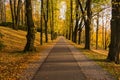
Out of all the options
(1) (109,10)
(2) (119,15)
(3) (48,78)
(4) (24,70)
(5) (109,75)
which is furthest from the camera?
(1) (109,10)

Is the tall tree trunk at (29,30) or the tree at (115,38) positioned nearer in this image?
the tree at (115,38)

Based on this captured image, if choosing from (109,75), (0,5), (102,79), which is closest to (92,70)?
(109,75)

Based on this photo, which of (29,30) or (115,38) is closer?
(115,38)

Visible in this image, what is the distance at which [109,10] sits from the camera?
838 inches

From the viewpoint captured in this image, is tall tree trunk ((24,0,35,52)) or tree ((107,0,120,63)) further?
tall tree trunk ((24,0,35,52))

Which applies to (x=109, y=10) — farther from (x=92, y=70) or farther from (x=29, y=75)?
(x=29, y=75)

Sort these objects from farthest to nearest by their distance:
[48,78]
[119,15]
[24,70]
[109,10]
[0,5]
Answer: [0,5]
[109,10]
[119,15]
[24,70]
[48,78]

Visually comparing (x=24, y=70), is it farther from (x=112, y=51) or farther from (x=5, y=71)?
(x=112, y=51)

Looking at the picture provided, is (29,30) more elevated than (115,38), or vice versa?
(29,30)

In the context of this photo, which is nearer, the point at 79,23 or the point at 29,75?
the point at 29,75

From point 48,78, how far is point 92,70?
3.45m

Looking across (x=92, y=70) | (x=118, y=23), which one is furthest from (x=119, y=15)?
(x=92, y=70)

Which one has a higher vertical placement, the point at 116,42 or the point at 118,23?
the point at 118,23

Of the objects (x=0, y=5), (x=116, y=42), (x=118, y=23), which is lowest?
(x=116, y=42)
